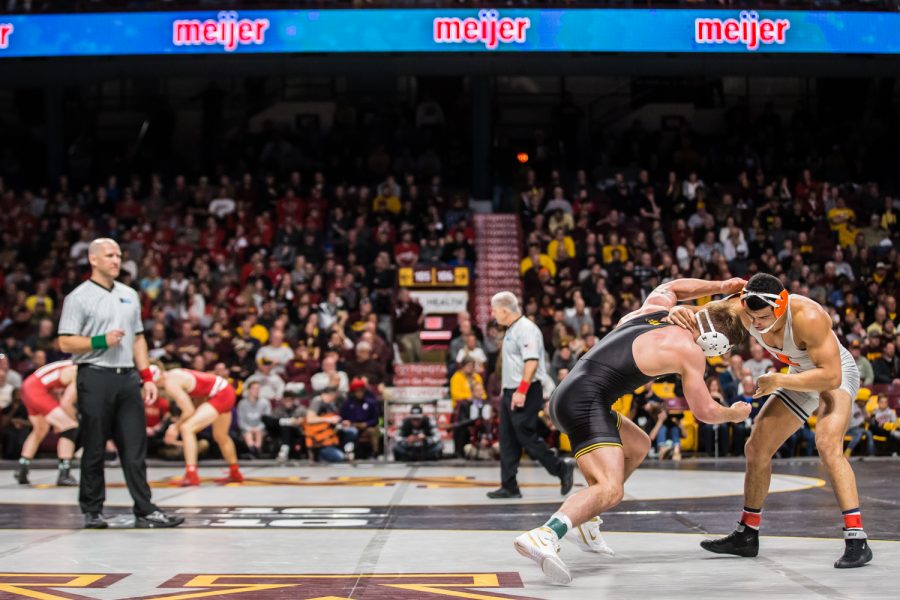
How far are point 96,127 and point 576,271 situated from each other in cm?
1369

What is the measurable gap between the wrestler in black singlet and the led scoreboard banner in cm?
1503

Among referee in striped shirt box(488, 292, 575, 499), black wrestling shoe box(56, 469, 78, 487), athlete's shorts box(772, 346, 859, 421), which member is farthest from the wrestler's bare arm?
black wrestling shoe box(56, 469, 78, 487)

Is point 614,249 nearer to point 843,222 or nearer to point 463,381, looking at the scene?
point 843,222

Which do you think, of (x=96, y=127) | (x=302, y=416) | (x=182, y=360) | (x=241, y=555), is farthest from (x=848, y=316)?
(x=96, y=127)

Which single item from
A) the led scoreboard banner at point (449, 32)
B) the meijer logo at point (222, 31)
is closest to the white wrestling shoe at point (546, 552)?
the led scoreboard banner at point (449, 32)

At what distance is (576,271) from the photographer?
67.4 feet

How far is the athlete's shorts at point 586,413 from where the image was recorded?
6398 mm

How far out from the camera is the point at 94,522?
27.0ft

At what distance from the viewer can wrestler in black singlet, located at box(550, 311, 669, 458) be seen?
642cm

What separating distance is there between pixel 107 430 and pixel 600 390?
361 cm

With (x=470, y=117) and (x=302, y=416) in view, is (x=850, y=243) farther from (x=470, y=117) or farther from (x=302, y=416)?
(x=302, y=416)

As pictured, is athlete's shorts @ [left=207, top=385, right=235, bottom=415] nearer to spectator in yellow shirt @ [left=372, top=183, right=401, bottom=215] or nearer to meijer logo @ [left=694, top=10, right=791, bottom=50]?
spectator in yellow shirt @ [left=372, top=183, right=401, bottom=215]

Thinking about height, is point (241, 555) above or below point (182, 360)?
below

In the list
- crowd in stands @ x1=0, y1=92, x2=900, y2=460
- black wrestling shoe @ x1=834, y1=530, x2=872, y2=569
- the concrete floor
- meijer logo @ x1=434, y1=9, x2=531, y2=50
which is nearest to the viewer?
the concrete floor
